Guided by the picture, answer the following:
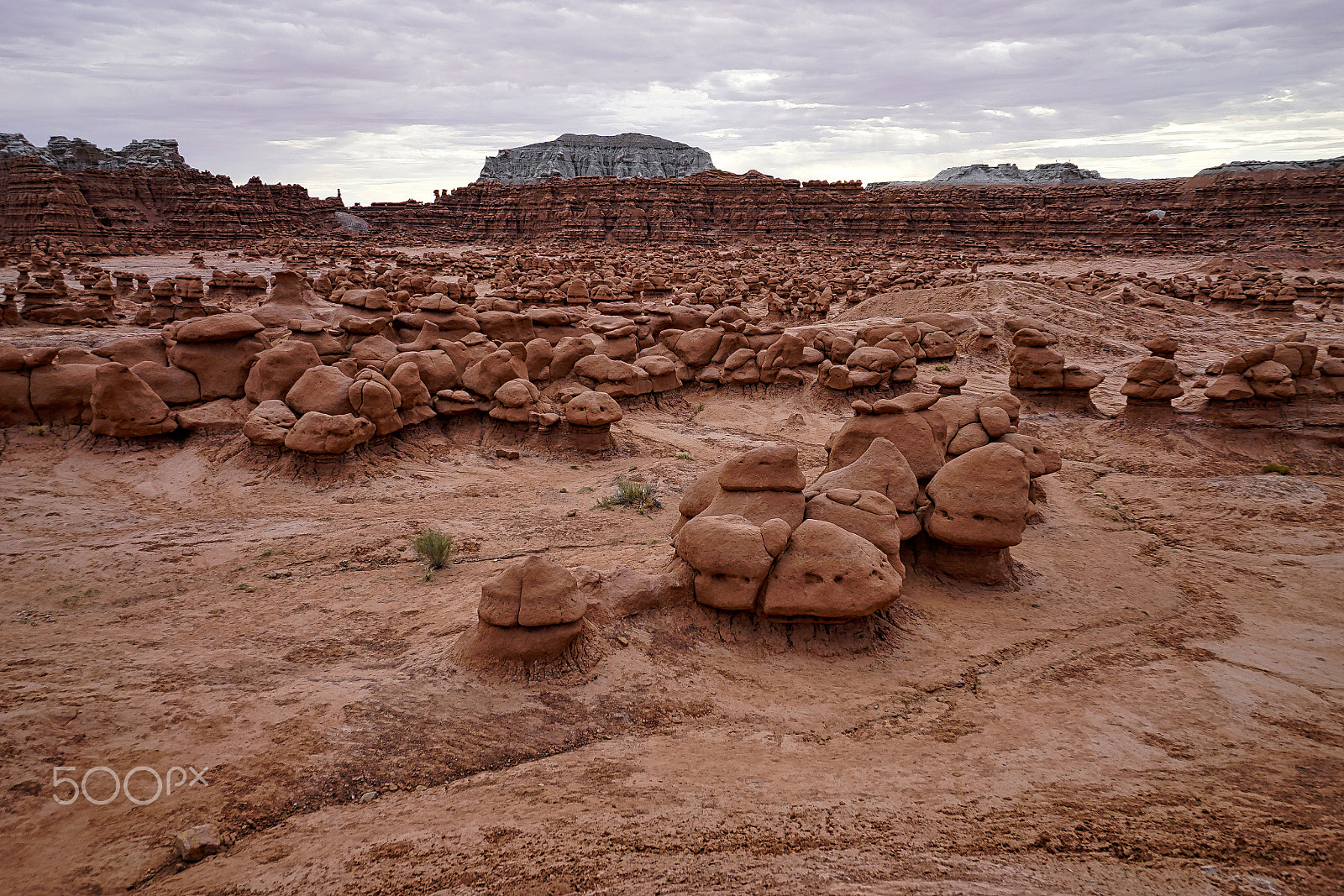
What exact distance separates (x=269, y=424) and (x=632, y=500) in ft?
15.9

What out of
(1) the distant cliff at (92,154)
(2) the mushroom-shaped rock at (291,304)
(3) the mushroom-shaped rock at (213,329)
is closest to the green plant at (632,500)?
(3) the mushroom-shaped rock at (213,329)

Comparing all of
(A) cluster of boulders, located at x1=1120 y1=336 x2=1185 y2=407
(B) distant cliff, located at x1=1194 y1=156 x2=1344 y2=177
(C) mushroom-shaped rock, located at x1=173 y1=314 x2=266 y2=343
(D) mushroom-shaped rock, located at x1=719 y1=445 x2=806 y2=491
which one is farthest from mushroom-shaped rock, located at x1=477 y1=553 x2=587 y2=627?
(B) distant cliff, located at x1=1194 y1=156 x2=1344 y2=177

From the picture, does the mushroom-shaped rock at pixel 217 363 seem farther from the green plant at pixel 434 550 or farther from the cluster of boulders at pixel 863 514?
the cluster of boulders at pixel 863 514

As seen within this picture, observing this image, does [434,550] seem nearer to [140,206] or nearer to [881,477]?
[881,477]

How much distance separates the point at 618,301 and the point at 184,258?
3449 centimetres

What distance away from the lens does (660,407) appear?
14.2 m

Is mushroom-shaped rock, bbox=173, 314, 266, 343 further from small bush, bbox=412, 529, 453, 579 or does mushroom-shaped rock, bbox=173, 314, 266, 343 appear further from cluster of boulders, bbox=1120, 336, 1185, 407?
cluster of boulders, bbox=1120, 336, 1185, 407

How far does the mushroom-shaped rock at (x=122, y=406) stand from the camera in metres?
9.49

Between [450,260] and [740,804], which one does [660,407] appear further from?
[450,260]

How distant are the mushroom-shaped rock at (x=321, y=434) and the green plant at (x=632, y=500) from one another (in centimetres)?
338

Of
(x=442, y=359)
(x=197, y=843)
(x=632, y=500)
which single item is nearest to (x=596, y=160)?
(x=442, y=359)

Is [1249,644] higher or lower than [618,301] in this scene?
lower

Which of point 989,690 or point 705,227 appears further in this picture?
point 705,227

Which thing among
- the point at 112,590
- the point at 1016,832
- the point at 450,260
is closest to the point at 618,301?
the point at 112,590
